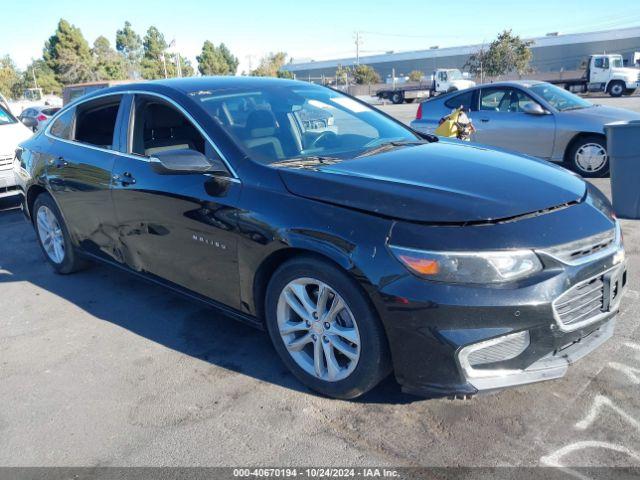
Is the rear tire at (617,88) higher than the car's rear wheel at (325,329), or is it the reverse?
the car's rear wheel at (325,329)

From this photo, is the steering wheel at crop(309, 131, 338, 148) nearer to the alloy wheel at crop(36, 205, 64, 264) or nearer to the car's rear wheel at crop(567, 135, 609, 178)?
the alloy wheel at crop(36, 205, 64, 264)

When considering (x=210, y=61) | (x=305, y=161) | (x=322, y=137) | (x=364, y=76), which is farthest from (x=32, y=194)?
(x=210, y=61)

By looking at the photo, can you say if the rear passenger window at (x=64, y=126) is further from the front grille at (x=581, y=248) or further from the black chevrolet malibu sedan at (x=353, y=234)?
the front grille at (x=581, y=248)

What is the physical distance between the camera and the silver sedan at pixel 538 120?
27.1 ft

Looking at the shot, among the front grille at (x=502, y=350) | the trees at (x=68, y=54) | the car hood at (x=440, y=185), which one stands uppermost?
the trees at (x=68, y=54)

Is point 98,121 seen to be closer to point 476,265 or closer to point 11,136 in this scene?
point 476,265

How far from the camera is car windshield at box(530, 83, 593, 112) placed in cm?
872

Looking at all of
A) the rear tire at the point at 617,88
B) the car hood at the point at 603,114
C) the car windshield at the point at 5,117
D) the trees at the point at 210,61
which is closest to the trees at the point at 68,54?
the trees at the point at 210,61

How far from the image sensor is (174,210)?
140 inches

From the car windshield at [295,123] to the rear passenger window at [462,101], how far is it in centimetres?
563

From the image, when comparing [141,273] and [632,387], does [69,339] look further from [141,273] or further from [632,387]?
[632,387]

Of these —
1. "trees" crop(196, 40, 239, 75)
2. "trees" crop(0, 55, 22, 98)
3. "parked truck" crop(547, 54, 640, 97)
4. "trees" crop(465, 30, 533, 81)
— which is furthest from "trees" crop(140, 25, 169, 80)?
"parked truck" crop(547, 54, 640, 97)

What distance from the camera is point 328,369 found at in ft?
9.74

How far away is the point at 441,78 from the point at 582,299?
1603 inches
